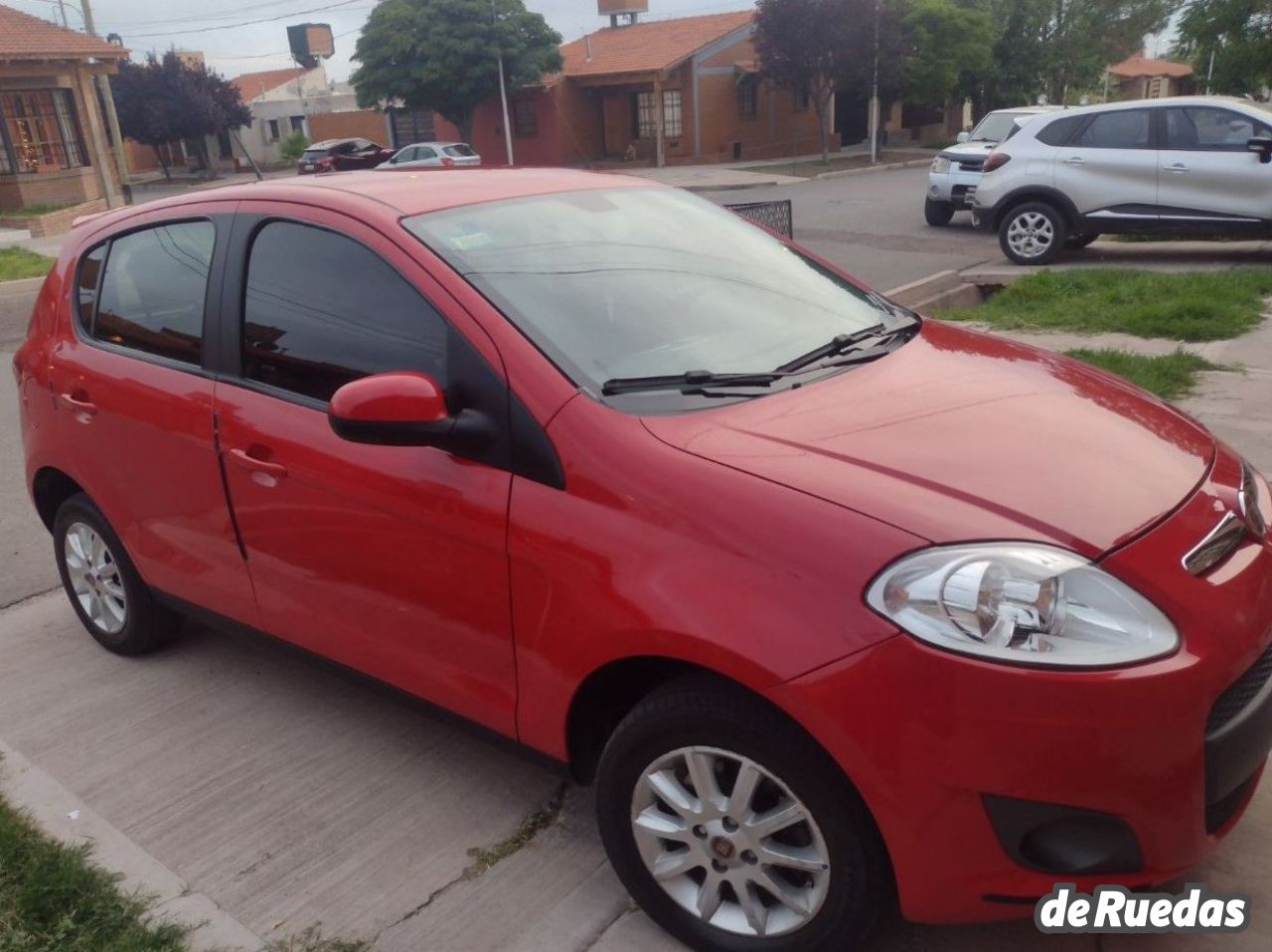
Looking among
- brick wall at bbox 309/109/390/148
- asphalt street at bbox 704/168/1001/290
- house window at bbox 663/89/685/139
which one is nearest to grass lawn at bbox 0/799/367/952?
asphalt street at bbox 704/168/1001/290

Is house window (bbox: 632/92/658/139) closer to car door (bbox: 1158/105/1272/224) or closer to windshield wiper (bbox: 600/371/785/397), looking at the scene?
car door (bbox: 1158/105/1272/224)

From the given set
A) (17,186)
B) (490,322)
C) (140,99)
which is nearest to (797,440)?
(490,322)

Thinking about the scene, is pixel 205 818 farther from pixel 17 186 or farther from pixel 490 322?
pixel 17 186

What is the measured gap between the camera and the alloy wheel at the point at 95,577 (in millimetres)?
4180

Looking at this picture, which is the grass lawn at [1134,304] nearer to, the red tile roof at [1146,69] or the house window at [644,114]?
the house window at [644,114]

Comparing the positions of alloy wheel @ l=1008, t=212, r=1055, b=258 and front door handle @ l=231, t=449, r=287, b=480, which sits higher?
front door handle @ l=231, t=449, r=287, b=480

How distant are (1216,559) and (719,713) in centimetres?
108

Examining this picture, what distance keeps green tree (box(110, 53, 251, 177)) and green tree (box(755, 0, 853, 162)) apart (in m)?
26.2

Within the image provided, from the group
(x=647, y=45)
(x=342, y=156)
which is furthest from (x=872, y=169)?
(x=342, y=156)

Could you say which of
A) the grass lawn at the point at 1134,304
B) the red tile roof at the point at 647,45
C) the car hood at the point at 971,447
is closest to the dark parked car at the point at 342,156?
the red tile roof at the point at 647,45

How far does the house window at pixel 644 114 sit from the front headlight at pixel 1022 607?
4006 centimetres

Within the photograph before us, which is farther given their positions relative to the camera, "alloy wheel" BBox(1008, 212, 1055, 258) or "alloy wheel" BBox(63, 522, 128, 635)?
"alloy wheel" BBox(1008, 212, 1055, 258)

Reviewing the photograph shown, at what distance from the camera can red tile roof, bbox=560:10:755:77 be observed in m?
39.0

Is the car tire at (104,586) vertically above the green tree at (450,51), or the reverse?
the green tree at (450,51)
